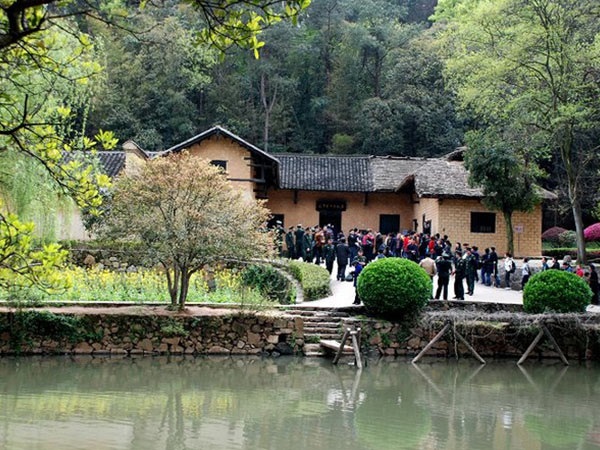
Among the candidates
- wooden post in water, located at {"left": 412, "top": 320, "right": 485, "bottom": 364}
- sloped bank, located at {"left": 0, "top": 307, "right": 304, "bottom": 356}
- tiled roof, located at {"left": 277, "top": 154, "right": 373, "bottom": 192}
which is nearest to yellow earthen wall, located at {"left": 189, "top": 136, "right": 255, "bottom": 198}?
tiled roof, located at {"left": 277, "top": 154, "right": 373, "bottom": 192}

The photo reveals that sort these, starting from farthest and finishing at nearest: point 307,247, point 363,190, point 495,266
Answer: point 363,190 → point 307,247 → point 495,266

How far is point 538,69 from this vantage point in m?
27.8

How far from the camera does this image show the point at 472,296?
24172 mm

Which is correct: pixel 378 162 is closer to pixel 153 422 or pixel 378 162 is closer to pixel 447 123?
pixel 447 123

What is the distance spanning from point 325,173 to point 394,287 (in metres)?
19.9

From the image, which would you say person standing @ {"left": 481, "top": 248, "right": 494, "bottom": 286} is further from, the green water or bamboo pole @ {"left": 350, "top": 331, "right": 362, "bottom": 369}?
bamboo pole @ {"left": 350, "top": 331, "right": 362, "bottom": 369}

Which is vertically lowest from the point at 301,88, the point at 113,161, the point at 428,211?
the point at 428,211

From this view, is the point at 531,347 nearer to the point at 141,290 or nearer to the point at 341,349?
the point at 341,349

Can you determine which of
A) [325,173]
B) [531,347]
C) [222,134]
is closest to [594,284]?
[531,347]

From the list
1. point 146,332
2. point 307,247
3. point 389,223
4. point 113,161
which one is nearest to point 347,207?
point 389,223

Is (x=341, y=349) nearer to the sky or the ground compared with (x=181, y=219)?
nearer to the ground

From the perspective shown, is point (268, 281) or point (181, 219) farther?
point (268, 281)

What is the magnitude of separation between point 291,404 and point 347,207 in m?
25.0

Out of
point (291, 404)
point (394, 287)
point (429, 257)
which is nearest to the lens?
point (291, 404)
